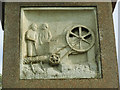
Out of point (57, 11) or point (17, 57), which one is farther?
point (57, 11)

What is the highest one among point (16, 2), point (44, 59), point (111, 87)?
point (16, 2)

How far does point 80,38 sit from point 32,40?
1201 mm

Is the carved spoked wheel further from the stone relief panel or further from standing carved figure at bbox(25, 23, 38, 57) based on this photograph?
standing carved figure at bbox(25, 23, 38, 57)

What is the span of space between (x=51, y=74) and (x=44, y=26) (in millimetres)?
1286

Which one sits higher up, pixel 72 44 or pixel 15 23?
pixel 15 23

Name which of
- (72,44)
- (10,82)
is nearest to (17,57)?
(10,82)

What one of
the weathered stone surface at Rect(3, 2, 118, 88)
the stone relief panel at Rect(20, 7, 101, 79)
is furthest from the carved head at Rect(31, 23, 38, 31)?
the weathered stone surface at Rect(3, 2, 118, 88)

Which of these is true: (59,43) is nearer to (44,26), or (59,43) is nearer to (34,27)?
(44,26)

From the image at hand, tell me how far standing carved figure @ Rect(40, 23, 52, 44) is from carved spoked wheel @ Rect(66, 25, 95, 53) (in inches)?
19.0

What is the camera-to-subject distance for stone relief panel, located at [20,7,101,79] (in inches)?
286

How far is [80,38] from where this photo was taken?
7.55m

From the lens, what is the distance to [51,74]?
7.20m

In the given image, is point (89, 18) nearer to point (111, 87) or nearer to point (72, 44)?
point (72, 44)

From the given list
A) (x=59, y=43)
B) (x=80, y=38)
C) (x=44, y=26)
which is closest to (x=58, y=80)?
(x=59, y=43)
